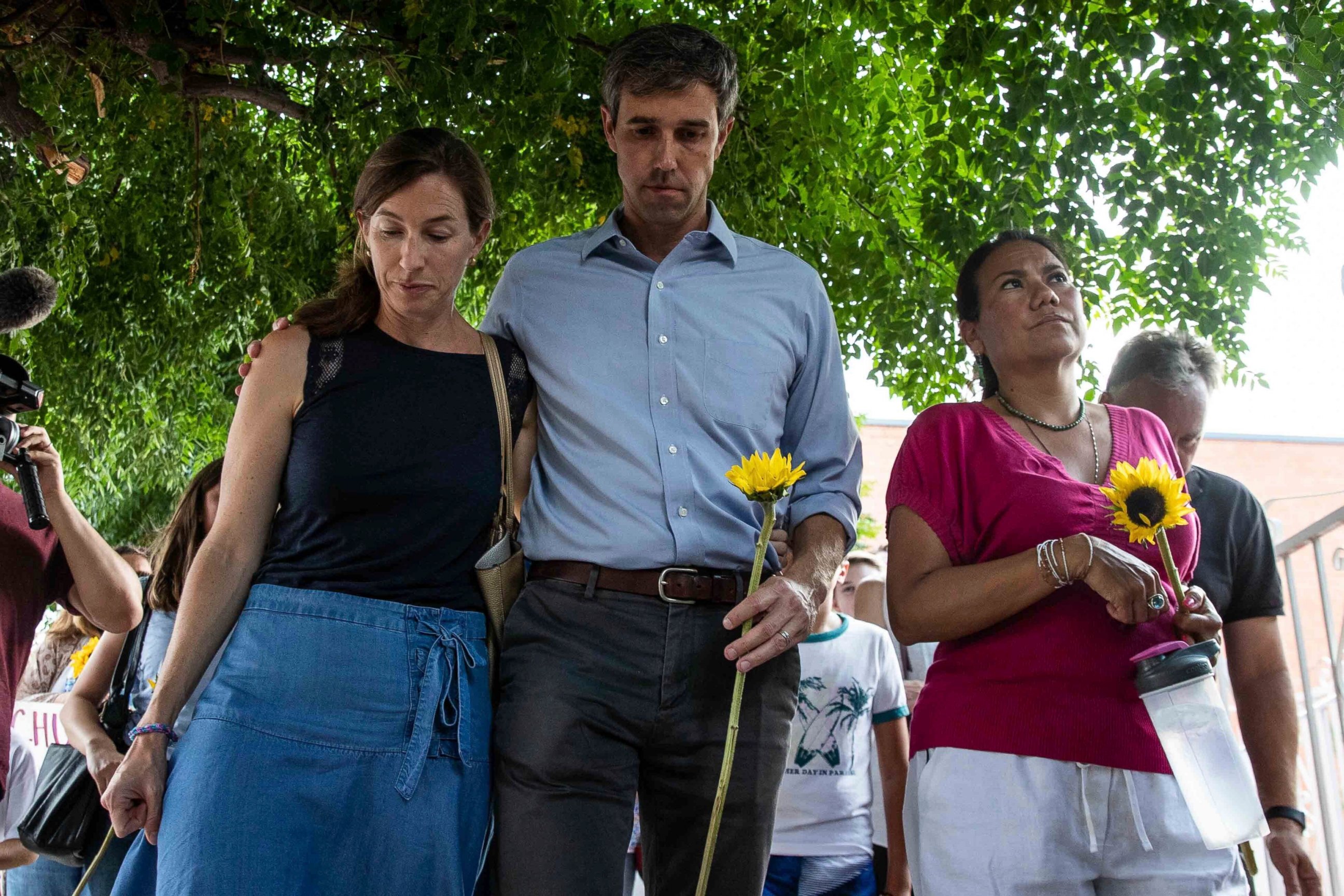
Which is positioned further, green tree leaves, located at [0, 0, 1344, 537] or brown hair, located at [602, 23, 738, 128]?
green tree leaves, located at [0, 0, 1344, 537]

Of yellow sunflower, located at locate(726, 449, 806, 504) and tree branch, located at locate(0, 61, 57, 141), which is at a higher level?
tree branch, located at locate(0, 61, 57, 141)

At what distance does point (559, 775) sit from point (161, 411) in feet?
27.6

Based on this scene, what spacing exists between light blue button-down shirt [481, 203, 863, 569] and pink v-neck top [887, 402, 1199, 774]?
183mm

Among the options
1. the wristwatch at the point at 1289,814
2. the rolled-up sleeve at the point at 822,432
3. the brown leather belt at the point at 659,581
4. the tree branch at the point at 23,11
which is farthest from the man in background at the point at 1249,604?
the tree branch at the point at 23,11

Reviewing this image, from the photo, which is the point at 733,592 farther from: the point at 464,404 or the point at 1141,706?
the point at 1141,706

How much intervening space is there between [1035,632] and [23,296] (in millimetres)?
2835

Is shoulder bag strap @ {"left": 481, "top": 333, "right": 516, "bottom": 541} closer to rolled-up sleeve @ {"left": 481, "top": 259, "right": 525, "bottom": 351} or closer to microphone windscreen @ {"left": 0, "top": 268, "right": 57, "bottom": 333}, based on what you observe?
rolled-up sleeve @ {"left": 481, "top": 259, "right": 525, "bottom": 351}

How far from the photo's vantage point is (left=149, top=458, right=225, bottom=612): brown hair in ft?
11.9

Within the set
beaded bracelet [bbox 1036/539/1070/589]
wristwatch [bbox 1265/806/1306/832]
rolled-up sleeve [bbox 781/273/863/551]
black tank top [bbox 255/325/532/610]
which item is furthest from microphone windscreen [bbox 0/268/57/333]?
wristwatch [bbox 1265/806/1306/832]

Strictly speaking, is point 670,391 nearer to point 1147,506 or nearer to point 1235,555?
point 1147,506

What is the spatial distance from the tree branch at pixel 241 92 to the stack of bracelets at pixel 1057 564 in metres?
3.67

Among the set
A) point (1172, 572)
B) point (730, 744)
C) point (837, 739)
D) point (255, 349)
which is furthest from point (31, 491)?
point (1172, 572)

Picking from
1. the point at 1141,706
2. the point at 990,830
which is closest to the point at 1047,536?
the point at 1141,706

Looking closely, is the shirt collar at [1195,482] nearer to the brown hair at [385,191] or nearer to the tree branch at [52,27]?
the brown hair at [385,191]
